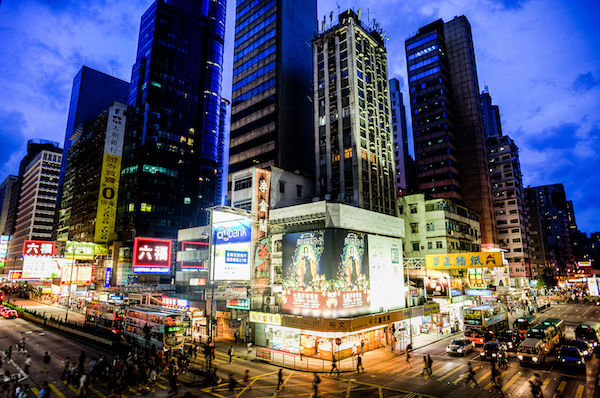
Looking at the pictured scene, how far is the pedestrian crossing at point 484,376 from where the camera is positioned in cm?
2264

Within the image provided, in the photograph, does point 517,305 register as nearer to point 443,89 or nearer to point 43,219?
point 443,89

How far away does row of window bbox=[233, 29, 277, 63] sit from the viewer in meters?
76.2

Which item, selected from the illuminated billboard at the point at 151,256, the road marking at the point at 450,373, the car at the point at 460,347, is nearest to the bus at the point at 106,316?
the illuminated billboard at the point at 151,256

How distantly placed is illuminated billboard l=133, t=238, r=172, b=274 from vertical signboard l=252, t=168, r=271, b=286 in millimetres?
9807

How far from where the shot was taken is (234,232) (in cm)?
3634

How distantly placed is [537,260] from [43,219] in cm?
21106

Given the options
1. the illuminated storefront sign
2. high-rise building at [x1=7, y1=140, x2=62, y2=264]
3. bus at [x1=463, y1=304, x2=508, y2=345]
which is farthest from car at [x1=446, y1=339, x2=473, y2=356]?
high-rise building at [x1=7, y1=140, x2=62, y2=264]

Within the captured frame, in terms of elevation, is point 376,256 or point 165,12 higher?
point 165,12

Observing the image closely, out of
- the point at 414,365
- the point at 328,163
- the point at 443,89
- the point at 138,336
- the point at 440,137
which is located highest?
the point at 443,89

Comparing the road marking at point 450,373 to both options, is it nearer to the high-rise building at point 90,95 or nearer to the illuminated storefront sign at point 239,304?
the illuminated storefront sign at point 239,304

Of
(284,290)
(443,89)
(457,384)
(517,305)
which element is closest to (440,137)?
(443,89)

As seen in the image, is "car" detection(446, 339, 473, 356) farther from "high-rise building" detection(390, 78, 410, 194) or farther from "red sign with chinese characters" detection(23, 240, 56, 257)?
"high-rise building" detection(390, 78, 410, 194)

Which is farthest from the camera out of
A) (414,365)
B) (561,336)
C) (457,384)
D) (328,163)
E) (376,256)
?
(328,163)

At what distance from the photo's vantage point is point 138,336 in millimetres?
32094
